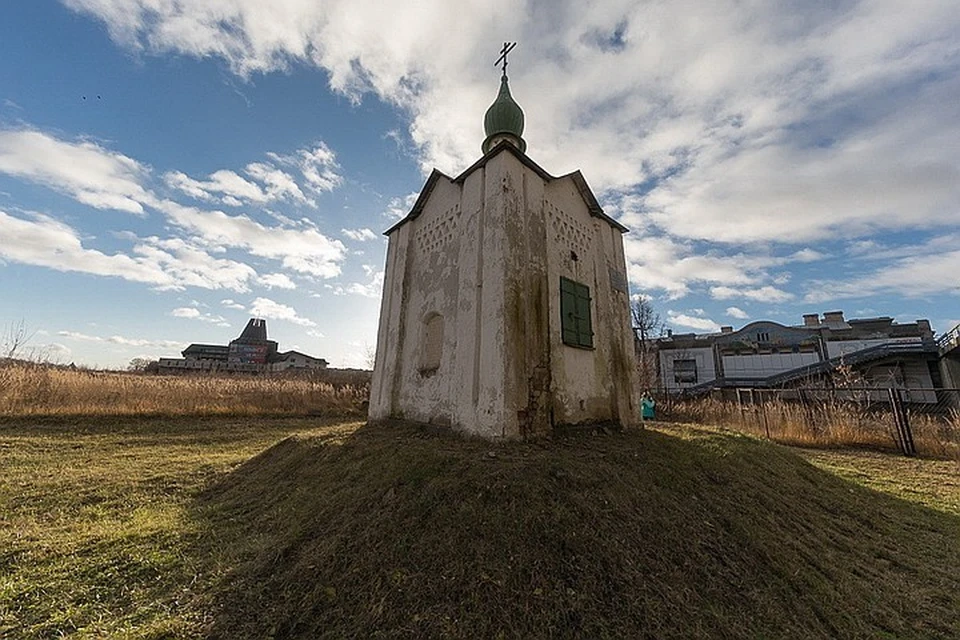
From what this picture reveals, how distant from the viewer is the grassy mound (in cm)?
284

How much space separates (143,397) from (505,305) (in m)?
16.2

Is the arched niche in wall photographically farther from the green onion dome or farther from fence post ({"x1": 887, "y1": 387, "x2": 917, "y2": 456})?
fence post ({"x1": 887, "y1": 387, "x2": 917, "y2": 456})

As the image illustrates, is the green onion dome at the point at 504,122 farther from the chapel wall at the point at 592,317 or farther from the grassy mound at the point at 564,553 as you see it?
the grassy mound at the point at 564,553

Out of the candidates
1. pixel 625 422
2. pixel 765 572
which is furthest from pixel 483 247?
pixel 765 572

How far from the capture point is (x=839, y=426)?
12.6m

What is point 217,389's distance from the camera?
17.0 meters

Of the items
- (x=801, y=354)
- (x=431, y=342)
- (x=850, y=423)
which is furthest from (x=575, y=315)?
(x=801, y=354)

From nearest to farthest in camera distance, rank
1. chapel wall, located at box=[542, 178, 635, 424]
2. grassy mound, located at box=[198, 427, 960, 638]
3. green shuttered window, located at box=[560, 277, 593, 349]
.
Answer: grassy mound, located at box=[198, 427, 960, 638]
chapel wall, located at box=[542, 178, 635, 424]
green shuttered window, located at box=[560, 277, 593, 349]

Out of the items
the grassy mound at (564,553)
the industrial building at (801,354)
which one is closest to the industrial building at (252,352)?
the industrial building at (801,354)

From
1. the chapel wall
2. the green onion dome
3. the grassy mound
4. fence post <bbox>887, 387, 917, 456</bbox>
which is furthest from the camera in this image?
fence post <bbox>887, 387, 917, 456</bbox>

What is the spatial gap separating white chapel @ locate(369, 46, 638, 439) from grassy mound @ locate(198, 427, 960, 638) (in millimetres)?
1001

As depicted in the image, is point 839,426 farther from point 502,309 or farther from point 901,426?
point 502,309

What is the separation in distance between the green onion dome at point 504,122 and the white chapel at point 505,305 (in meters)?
0.03

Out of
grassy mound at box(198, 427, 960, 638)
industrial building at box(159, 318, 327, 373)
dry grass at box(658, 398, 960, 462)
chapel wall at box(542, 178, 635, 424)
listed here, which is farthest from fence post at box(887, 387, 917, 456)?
industrial building at box(159, 318, 327, 373)
